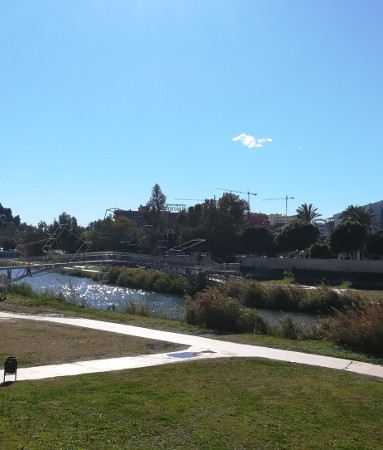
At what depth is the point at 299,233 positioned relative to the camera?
81750 mm

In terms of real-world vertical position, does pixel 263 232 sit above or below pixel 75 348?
above

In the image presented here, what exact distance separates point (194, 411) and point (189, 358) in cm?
484

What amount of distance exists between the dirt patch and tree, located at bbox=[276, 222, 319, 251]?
6603cm

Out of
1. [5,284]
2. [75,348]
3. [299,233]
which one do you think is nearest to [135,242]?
[299,233]

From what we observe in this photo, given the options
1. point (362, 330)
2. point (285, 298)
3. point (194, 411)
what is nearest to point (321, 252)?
point (285, 298)

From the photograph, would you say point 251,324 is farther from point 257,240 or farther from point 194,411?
point 257,240

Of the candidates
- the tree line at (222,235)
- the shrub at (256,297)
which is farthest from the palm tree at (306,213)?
the shrub at (256,297)

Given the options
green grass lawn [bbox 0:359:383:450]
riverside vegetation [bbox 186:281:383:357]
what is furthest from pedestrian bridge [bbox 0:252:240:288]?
green grass lawn [bbox 0:359:383:450]

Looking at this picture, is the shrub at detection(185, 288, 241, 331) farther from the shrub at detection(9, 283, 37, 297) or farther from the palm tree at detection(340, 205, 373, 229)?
the palm tree at detection(340, 205, 373, 229)

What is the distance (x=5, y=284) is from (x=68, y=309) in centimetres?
876

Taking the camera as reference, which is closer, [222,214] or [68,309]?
[68,309]

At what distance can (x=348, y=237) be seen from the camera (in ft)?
234

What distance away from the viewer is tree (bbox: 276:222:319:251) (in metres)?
81.7

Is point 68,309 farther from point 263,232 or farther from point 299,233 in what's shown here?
point 263,232
